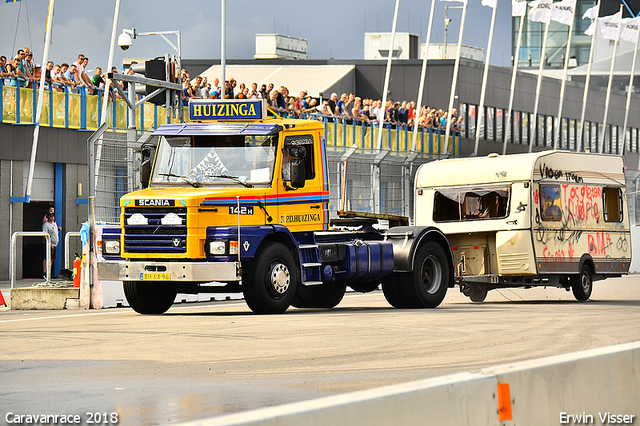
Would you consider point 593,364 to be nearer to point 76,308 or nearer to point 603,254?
point 76,308

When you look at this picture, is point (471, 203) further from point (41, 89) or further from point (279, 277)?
point (41, 89)

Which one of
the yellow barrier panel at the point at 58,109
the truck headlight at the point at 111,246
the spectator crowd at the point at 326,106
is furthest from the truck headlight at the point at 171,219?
the yellow barrier panel at the point at 58,109

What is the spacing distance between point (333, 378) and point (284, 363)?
46.3 inches

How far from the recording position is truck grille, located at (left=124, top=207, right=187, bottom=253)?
15.9 meters

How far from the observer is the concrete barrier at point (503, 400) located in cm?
488

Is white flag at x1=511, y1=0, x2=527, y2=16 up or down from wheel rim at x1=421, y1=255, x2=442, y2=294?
up

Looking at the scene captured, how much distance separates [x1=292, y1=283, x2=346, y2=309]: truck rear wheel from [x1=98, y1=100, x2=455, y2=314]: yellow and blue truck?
3.69 feet

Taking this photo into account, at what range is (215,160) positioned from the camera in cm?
1656

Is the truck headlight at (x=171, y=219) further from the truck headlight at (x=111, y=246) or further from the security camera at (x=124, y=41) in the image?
the security camera at (x=124, y=41)

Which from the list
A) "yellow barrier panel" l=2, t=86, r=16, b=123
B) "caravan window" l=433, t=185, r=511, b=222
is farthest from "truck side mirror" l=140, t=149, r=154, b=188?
"yellow barrier panel" l=2, t=86, r=16, b=123

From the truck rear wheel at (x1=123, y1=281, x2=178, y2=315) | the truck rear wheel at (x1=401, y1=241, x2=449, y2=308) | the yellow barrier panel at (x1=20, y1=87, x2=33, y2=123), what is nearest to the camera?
the truck rear wheel at (x1=123, y1=281, x2=178, y2=315)

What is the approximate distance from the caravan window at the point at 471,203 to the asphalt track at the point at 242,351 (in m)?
3.63

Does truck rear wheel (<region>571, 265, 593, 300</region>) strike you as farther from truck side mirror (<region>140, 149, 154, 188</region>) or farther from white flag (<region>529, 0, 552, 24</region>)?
white flag (<region>529, 0, 552, 24</region>)

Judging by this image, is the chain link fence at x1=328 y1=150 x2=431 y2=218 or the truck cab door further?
the chain link fence at x1=328 y1=150 x2=431 y2=218
